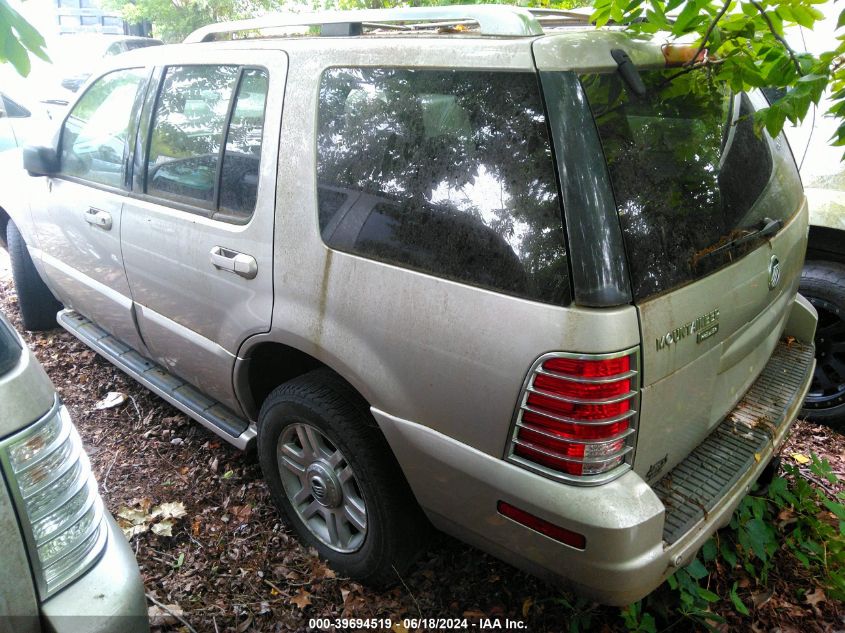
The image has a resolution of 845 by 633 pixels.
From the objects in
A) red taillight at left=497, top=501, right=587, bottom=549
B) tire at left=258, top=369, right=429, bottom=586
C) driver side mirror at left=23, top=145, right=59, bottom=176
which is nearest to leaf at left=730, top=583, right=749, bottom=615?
red taillight at left=497, top=501, right=587, bottom=549

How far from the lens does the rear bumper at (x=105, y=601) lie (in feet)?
4.54

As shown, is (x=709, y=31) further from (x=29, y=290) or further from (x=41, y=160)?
(x=29, y=290)

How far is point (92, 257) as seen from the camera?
11.0ft

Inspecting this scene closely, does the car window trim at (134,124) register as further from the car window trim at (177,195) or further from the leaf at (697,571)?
A: the leaf at (697,571)

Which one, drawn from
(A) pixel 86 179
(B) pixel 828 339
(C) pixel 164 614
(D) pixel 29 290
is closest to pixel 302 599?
(C) pixel 164 614

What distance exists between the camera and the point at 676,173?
6.03 ft

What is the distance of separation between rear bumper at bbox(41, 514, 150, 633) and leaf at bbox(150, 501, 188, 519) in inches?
50.4

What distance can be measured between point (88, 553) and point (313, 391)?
0.94 metres

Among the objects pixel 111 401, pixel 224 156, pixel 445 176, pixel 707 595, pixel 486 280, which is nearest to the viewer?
pixel 486 280

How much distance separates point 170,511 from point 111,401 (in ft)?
3.94

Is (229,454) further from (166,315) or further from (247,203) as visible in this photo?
(247,203)

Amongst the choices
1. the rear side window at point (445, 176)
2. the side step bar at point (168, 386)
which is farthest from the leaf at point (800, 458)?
the side step bar at point (168, 386)

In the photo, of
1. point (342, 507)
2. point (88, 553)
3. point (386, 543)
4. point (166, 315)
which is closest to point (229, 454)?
point (166, 315)

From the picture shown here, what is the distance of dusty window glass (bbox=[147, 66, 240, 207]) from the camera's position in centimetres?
255
